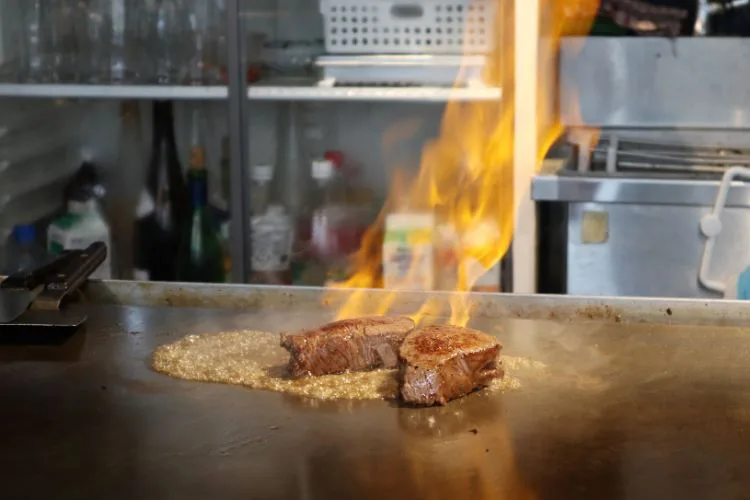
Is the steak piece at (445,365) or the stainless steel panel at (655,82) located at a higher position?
the stainless steel panel at (655,82)

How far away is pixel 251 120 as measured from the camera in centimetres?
245

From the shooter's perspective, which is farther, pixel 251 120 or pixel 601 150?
→ pixel 251 120

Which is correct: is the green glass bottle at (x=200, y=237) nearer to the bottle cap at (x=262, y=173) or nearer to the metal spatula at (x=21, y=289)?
the bottle cap at (x=262, y=173)

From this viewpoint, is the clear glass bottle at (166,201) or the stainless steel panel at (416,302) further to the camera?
the clear glass bottle at (166,201)

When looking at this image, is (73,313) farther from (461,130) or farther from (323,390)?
Answer: (461,130)

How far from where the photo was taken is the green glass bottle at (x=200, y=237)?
7.57 feet

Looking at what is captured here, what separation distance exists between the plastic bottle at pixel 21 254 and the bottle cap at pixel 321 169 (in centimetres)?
61

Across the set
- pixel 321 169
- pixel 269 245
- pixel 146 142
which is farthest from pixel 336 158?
pixel 146 142

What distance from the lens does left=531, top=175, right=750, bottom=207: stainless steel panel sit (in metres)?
1.93

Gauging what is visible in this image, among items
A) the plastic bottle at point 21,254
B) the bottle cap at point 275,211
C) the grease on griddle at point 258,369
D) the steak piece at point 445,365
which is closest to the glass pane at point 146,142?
the plastic bottle at point 21,254

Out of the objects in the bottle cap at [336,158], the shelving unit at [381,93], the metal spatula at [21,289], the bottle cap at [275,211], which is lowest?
the bottle cap at [275,211]

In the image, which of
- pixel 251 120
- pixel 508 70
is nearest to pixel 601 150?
pixel 508 70

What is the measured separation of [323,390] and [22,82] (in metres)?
1.48

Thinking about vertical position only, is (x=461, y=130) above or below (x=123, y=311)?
above
